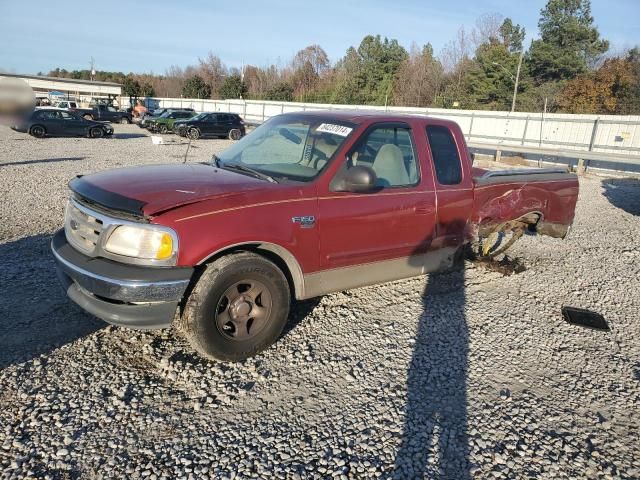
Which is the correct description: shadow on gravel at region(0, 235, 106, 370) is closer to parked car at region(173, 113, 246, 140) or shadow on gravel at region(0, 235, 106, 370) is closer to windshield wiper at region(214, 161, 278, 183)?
windshield wiper at region(214, 161, 278, 183)

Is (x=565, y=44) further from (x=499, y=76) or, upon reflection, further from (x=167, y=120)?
(x=167, y=120)

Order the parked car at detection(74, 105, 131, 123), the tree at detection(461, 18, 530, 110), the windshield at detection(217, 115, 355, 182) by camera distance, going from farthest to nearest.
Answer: the tree at detection(461, 18, 530, 110)
the parked car at detection(74, 105, 131, 123)
the windshield at detection(217, 115, 355, 182)

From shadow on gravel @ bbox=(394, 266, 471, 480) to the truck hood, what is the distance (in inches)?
76.4

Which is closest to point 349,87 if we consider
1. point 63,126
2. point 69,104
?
point 69,104

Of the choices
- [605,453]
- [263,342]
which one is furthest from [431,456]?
[263,342]

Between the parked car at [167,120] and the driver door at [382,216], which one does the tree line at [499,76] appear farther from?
the driver door at [382,216]

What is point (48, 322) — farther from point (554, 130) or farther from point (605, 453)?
point (554, 130)

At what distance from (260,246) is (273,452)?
1464 millimetres

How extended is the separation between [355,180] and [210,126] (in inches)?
943

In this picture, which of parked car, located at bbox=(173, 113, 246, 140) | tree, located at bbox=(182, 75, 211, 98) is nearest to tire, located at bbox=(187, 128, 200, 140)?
parked car, located at bbox=(173, 113, 246, 140)

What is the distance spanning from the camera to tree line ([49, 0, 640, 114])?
3803 cm

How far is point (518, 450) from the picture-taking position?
2.85 m

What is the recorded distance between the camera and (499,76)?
1754 inches

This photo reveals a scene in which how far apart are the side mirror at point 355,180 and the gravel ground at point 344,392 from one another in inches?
51.5
